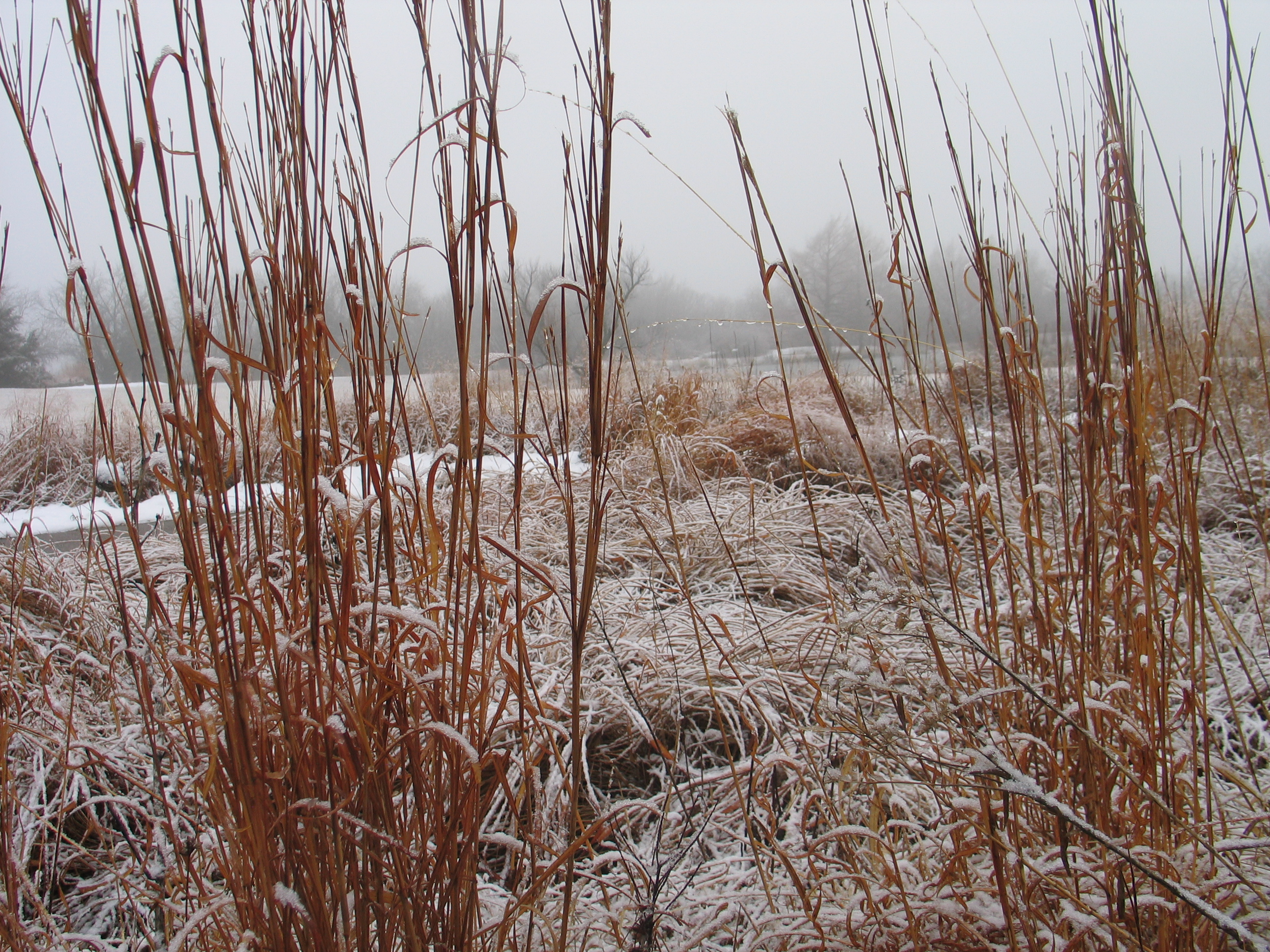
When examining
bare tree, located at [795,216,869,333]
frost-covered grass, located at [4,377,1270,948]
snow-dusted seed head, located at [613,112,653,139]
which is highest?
bare tree, located at [795,216,869,333]

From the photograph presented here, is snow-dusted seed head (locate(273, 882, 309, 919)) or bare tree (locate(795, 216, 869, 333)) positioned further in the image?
bare tree (locate(795, 216, 869, 333))

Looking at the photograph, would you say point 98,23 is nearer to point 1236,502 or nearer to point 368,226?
point 368,226

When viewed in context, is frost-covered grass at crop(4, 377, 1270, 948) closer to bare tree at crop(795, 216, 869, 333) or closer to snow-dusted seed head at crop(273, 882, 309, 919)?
snow-dusted seed head at crop(273, 882, 309, 919)

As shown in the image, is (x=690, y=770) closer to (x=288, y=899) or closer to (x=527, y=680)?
(x=527, y=680)

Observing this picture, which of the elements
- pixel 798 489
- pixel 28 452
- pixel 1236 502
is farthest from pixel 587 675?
pixel 28 452

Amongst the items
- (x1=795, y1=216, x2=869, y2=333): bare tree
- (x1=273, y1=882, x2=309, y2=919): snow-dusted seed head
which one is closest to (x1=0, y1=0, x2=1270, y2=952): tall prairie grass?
(x1=273, y1=882, x2=309, y2=919): snow-dusted seed head

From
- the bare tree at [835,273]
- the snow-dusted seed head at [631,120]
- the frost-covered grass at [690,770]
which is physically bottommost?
the frost-covered grass at [690,770]

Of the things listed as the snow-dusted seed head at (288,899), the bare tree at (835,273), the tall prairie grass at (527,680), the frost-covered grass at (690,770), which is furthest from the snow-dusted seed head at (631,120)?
the bare tree at (835,273)

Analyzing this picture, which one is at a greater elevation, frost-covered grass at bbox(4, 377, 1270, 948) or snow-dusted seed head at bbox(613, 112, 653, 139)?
snow-dusted seed head at bbox(613, 112, 653, 139)

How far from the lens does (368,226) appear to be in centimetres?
59

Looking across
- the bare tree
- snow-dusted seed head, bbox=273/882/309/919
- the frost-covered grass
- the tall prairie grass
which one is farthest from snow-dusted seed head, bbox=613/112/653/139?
the bare tree

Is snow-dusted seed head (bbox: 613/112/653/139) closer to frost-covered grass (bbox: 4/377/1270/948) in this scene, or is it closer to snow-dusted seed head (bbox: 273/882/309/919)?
frost-covered grass (bbox: 4/377/1270/948)

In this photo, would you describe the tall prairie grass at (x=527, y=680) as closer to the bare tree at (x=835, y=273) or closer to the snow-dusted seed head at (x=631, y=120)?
the snow-dusted seed head at (x=631, y=120)

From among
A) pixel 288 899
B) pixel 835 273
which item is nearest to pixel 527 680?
pixel 288 899
